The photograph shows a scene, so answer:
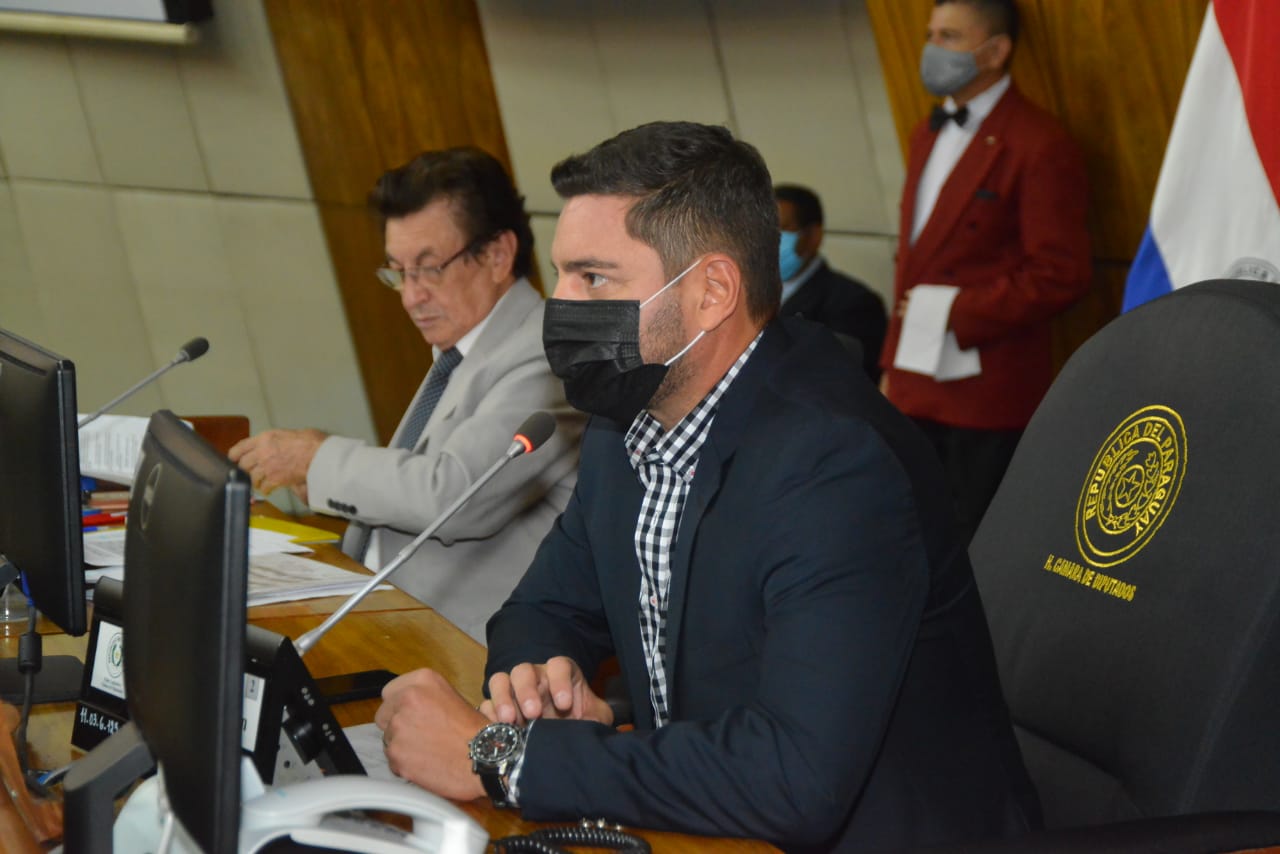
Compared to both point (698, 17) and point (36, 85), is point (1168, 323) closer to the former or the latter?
point (698, 17)

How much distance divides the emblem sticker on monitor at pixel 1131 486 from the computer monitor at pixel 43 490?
1.05 meters

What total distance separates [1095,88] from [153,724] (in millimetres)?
2999

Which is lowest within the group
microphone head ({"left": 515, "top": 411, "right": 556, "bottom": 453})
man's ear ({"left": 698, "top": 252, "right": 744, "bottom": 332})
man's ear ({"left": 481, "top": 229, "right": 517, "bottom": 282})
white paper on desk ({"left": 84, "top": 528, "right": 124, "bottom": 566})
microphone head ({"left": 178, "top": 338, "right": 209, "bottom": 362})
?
white paper on desk ({"left": 84, "top": 528, "right": 124, "bottom": 566})

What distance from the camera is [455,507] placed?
1578mm

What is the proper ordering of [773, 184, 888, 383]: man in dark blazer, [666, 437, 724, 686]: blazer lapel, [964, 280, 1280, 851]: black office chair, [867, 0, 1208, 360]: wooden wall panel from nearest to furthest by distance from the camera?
[964, 280, 1280, 851]: black office chair
[666, 437, 724, 686]: blazer lapel
[867, 0, 1208, 360]: wooden wall panel
[773, 184, 888, 383]: man in dark blazer

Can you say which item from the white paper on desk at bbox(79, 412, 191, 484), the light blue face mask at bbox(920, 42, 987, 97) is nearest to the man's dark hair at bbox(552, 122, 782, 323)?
the white paper on desk at bbox(79, 412, 191, 484)

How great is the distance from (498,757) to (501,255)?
154 cm

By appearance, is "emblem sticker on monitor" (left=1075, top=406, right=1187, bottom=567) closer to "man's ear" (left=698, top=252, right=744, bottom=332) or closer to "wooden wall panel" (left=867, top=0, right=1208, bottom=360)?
"man's ear" (left=698, top=252, right=744, bottom=332)

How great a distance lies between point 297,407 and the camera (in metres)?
6.34

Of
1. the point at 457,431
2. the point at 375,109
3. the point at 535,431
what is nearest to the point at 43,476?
the point at 535,431

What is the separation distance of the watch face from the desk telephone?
202mm

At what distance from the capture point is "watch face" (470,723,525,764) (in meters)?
1.25

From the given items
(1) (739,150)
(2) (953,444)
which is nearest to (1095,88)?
(2) (953,444)

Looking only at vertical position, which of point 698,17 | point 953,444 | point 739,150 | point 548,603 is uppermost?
point 698,17
